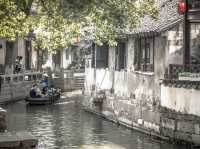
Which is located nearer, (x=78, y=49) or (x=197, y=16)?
(x=197, y=16)

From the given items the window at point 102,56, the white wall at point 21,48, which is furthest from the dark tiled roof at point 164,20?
the white wall at point 21,48

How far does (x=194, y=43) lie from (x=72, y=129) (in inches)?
289

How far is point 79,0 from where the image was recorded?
56.0 feet

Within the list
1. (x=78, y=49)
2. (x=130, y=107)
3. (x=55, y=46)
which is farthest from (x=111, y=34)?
(x=78, y=49)

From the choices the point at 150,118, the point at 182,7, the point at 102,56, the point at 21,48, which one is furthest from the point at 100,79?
the point at 21,48

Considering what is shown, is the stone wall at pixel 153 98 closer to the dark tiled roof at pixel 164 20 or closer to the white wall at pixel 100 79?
the white wall at pixel 100 79

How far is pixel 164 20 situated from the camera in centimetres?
2202

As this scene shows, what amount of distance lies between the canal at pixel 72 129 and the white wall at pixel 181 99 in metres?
1.45

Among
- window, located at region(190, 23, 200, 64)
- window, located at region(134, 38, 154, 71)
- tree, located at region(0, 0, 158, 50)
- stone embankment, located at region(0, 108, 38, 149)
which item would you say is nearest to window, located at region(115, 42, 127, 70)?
window, located at region(134, 38, 154, 71)

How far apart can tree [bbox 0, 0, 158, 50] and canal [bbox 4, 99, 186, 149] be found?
3.97m

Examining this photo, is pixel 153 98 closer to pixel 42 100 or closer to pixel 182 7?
pixel 182 7

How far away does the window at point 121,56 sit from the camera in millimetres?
27744

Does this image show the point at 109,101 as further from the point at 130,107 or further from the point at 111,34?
the point at 111,34

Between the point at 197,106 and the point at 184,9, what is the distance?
3.75 metres
